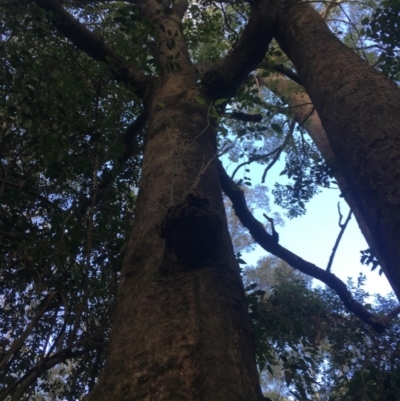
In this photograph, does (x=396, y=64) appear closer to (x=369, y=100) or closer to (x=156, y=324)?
(x=369, y=100)

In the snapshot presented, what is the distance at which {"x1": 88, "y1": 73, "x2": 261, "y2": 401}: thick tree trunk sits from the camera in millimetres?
1106

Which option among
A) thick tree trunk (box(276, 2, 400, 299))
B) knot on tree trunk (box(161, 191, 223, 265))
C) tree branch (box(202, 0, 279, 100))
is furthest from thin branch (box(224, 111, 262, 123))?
knot on tree trunk (box(161, 191, 223, 265))

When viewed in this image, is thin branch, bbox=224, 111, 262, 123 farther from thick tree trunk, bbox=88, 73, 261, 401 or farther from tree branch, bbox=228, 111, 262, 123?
thick tree trunk, bbox=88, 73, 261, 401

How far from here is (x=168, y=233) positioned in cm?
151

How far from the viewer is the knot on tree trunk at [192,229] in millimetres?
→ 1483

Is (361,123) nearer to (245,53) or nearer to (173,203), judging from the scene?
(173,203)

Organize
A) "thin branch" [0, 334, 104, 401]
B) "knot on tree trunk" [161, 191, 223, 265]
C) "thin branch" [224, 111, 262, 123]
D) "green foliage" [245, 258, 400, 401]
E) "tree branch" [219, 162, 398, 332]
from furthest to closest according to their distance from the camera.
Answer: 1. "tree branch" [219, 162, 398, 332]
2. "thin branch" [224, 111, 262, 123]
3. "green foliage" [245, 258, 400, 401]
4. "thin branch" [0, 334, 104, 401]
5. "knot on tree trunk" [161, 191, 223, 265]

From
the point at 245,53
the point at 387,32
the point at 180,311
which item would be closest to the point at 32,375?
the point at 180,311

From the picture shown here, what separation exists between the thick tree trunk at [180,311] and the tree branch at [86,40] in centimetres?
178

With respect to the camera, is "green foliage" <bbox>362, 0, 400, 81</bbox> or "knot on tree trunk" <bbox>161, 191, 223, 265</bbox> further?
"green foliage" <bbox>362, 0, 400, 81</bbox>

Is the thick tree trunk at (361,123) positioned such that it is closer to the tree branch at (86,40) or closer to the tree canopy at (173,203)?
the tree canopy at (173,203)

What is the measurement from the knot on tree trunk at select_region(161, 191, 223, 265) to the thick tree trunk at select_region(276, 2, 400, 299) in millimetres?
563

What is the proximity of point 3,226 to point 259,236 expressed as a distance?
2476 millimetres

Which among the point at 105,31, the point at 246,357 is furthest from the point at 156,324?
the point at 105,31
